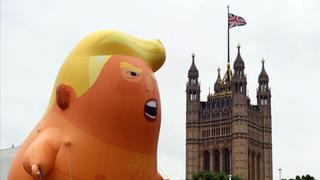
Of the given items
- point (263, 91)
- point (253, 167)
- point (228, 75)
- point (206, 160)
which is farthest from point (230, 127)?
point (228, 75)

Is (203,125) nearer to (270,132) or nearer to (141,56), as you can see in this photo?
(270,132)

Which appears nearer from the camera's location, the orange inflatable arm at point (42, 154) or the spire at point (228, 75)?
the orange inflatable arm at point (42, 154)

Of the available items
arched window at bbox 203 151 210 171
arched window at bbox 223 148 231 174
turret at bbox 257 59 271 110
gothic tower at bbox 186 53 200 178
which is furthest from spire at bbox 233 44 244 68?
arched window at bbox 203 151 210 171

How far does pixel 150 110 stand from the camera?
1505 cm

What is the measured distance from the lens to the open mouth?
1497 cm

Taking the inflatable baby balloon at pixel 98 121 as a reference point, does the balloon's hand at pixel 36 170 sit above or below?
below

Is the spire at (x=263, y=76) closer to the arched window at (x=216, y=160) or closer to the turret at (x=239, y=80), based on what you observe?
the turret at (x=239, y=80)

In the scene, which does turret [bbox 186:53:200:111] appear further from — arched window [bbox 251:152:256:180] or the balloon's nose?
the balloon's nose

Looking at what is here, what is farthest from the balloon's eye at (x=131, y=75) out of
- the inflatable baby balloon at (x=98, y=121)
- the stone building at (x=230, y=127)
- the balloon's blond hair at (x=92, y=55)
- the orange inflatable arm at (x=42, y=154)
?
the stone building at (x=230, y=127)

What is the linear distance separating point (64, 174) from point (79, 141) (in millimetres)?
713

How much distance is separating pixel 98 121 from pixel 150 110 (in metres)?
1.15

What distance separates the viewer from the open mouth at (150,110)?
15.0m

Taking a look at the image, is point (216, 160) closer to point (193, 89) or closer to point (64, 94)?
point (193, 89)

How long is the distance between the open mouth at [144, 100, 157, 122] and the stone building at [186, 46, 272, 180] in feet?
265
